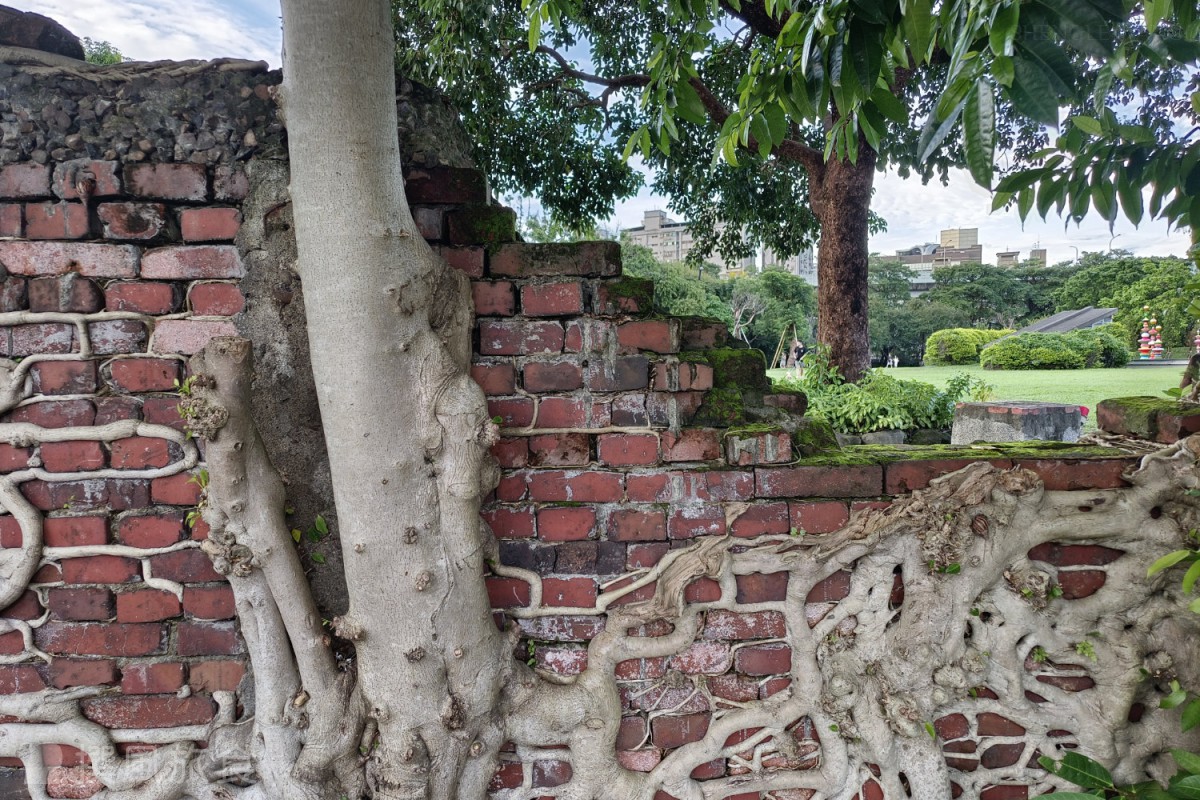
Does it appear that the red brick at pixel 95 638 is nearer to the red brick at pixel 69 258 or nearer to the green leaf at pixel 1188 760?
the red brick at pixel 69 258

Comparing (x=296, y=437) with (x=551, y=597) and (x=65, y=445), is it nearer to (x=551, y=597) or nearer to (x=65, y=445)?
(x=65, y=445)

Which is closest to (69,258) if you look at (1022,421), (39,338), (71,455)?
(39,338)

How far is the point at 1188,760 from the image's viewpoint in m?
1.35

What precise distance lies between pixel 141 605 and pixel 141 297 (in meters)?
0.69

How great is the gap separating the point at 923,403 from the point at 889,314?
83.4 ft

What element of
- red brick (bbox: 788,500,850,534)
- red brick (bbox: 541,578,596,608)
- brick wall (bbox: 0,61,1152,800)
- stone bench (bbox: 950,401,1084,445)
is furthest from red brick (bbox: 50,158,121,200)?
stone bench (bbox: 950,401,1084,445)

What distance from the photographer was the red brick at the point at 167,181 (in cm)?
134

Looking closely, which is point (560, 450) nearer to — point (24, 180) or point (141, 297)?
point (141, 297)

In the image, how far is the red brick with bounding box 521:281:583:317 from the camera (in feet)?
4.75

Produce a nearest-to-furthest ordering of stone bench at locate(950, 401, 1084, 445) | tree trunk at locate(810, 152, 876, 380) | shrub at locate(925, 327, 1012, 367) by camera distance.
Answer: stone bench at locate(950, 401, 1084, 445) → tree trunk at locate(810, 152, 876, 380) → shrub at locate(925, 327, 1012, 367)

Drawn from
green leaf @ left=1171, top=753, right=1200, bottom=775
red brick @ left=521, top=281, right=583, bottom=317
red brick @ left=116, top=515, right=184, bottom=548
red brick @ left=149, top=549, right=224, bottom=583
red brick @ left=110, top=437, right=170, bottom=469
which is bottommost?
green leaf @ left=1171, top=753, right=1200, bottom=775

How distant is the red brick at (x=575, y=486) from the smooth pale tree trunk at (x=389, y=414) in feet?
0.54

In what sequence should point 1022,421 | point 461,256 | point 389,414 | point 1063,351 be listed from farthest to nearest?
point 1063,351, point 1022,421, point 461,256, point 389,414

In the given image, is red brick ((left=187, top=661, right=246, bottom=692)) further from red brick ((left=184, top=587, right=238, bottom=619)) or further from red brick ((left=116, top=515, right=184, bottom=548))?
red brick ((left=116, top=515, right=184, bottom=548))
